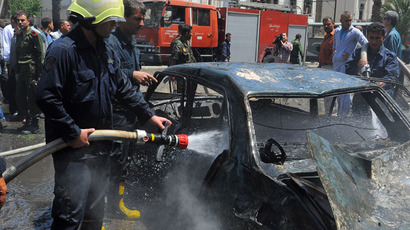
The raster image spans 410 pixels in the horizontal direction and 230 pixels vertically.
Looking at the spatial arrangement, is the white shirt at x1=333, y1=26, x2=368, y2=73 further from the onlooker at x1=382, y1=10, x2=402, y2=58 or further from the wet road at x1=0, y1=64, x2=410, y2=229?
the wet road at x1=0, y1=64, x2=410, y2=229

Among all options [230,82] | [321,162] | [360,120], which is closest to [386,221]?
[321,162]

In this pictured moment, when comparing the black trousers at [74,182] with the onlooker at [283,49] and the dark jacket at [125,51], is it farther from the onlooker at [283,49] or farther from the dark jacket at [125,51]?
the onlooker at [283,49]

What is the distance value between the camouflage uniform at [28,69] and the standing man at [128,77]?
10.4 ft

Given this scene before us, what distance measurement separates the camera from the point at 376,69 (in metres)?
5.02

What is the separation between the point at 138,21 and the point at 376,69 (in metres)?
3.09

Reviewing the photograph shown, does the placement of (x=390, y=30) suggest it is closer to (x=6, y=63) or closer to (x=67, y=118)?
(x=67, y=118)

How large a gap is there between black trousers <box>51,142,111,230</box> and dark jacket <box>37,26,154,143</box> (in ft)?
0.46

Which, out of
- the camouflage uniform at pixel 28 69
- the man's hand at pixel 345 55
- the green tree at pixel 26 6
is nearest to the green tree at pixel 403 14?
the green tree at pixel 26 6

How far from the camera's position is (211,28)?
55.1ft

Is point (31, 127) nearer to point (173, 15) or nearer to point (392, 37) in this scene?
point (392, 37)

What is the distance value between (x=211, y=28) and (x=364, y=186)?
15.2m

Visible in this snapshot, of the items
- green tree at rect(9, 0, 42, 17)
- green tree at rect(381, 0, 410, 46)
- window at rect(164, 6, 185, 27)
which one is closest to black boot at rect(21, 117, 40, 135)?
window at rect(164, 6, 185, 27)

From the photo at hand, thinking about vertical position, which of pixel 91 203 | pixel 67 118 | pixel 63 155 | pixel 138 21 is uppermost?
pixel 138 21

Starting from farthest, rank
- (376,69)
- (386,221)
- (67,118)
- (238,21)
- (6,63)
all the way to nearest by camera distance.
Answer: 1. (238,21)
2. (6,63)
3. (376,69)
4. (67,118)
5. (386,221)
